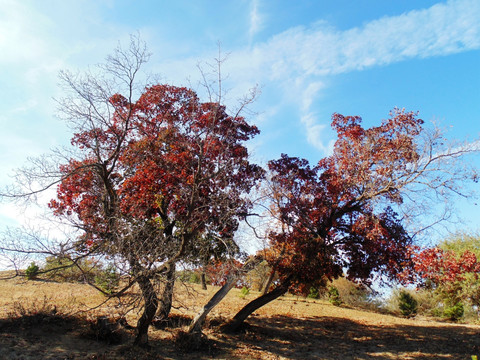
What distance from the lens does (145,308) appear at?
9094 mm

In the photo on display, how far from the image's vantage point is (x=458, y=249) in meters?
24.1

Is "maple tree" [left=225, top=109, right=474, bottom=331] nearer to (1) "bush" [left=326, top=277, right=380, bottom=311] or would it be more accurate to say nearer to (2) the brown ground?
(2) the brown ground

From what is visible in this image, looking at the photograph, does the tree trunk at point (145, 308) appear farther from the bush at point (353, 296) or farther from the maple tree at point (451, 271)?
the bush at point (353, 296)

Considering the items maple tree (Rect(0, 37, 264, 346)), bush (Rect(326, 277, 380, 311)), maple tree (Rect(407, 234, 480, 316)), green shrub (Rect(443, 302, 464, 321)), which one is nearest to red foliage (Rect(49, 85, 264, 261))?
maple tree (Rect(0, 37, 264, 346))

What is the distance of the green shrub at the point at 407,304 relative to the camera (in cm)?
2166

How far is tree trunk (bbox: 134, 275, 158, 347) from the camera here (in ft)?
28.6

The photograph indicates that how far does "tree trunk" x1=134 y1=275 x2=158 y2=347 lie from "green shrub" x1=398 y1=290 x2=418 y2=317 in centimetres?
1876

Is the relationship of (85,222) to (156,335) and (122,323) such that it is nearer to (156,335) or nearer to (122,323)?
(122,323)

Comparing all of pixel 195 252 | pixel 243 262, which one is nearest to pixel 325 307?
pixel 243 262

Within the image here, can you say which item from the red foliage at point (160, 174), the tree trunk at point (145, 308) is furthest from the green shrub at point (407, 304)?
the tree trunk at point (145, 308)

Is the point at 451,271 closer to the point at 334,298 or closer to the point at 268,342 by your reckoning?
the point at 268,342

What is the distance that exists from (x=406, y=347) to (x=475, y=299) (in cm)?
1293

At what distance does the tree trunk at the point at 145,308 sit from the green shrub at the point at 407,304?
18758 mm

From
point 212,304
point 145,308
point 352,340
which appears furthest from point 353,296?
point 145,308
